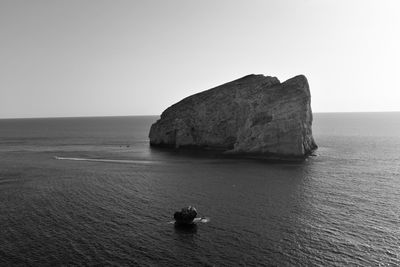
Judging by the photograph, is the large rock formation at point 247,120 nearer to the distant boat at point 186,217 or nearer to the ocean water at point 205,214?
the ocean water at point 205,214

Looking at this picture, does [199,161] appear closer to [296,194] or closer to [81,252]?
[296,194]

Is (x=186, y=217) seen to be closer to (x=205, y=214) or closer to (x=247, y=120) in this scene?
(x=205, y=214)

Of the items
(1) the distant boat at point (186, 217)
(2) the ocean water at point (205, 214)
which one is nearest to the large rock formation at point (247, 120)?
(2) the ocean water at point (205, 214)

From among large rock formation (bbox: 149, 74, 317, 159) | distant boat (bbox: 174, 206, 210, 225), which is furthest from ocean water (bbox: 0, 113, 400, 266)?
large rock formation (bbox: 149, 74, 317, 159)

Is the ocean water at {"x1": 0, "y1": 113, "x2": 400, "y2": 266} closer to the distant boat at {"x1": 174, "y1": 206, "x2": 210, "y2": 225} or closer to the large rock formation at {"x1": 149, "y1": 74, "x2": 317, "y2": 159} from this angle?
the distant boat at {"x1": 174, "y1": 206, "x2": 210, "y2": 225}

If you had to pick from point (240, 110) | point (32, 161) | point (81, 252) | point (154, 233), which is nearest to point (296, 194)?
point (154, 233)

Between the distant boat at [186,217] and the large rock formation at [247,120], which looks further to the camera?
the large rock formation at [247,120]
